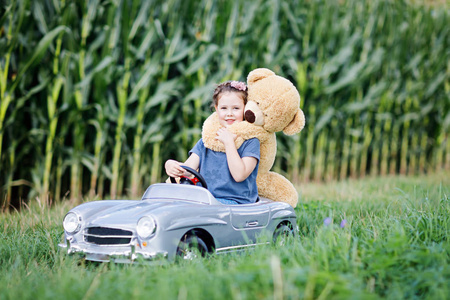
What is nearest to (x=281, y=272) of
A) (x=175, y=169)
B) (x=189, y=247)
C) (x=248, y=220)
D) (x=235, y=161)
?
(x=189, y=247)

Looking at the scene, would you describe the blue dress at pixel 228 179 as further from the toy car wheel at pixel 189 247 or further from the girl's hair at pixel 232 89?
the toy car wheel at pixel 189 247

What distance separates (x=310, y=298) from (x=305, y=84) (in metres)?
5.41

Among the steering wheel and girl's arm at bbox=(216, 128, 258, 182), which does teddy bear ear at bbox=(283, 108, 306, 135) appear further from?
the steering wheel

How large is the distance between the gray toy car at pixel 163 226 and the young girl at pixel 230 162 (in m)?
0.14

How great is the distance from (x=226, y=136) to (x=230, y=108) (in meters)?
0.24

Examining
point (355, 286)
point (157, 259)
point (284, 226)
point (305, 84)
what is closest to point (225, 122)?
point (284, 226)

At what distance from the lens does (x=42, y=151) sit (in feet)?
16.9

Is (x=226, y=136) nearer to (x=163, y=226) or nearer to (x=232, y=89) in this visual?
(x=232, y=89)

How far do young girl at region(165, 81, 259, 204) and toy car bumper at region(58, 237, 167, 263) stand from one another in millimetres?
780

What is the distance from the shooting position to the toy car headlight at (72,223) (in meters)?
2.63

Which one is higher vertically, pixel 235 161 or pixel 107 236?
pixel 235 161

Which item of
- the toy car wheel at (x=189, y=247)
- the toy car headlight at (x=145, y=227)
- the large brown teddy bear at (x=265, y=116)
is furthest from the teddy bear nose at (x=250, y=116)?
the toy car headlight at (x=145, y=227)

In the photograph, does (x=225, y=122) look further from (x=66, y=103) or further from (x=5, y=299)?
(x=66, y=103)

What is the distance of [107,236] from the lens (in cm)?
251
